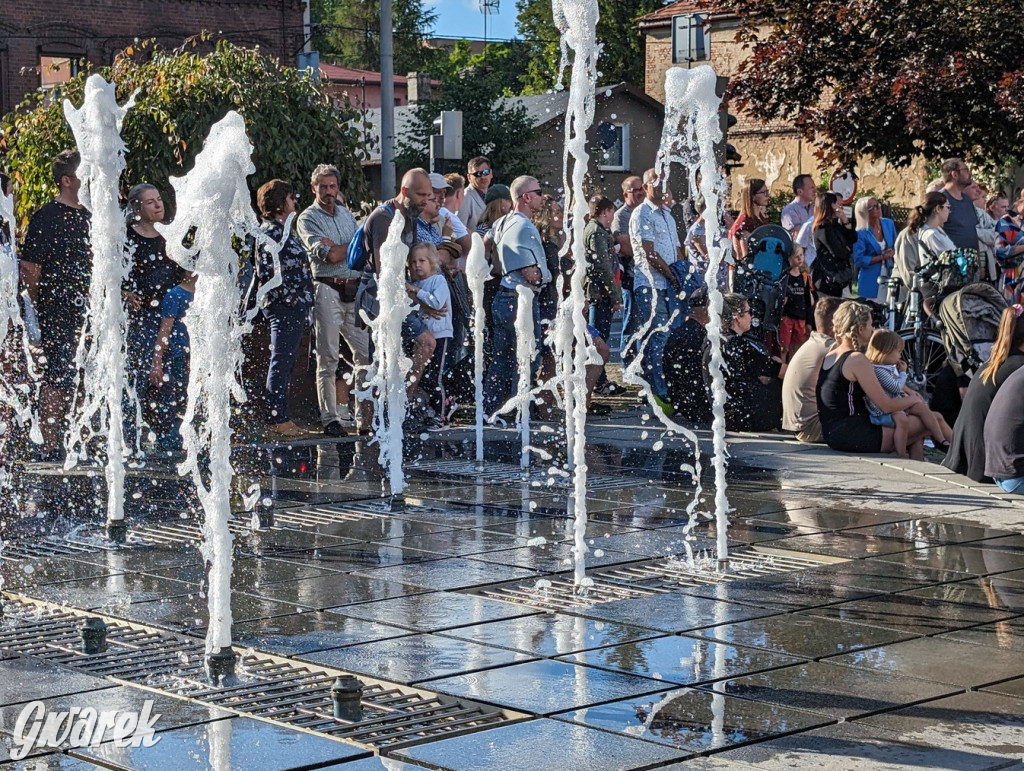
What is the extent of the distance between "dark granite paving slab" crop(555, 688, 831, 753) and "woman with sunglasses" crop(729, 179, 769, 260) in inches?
→ 374

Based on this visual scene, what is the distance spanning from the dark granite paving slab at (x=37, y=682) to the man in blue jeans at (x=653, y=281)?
346 inches

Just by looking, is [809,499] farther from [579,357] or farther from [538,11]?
[538,11]

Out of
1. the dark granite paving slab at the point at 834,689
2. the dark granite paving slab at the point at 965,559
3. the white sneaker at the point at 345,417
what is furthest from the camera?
→ the white sneaker at the point at 345,417

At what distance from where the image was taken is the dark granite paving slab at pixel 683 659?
5629mm

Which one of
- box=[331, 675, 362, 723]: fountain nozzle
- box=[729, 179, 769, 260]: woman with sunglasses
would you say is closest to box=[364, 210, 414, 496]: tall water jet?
box=[729, 179, 769, 260]: woman with sunglasses

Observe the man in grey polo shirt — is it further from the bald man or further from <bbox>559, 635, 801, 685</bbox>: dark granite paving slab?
<bbox>559, 635, 801, 685</bbox>: dark granite paving slab

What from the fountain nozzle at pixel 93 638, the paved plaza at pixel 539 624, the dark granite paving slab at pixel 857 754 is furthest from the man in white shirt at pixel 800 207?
the dark granite paving slab at pixel 857 754

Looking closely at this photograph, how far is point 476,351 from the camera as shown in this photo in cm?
1288

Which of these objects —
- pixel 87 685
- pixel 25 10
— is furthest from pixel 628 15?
pixel 87 685

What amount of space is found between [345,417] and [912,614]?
Result: 22.8ft

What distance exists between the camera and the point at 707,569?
7504 mm

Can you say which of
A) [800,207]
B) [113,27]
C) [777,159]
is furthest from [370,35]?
[800,207]

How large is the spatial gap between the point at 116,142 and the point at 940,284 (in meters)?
7.06

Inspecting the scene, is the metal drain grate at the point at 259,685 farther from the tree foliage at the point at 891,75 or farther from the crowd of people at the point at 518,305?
the tree foliage at the point at 891,75
